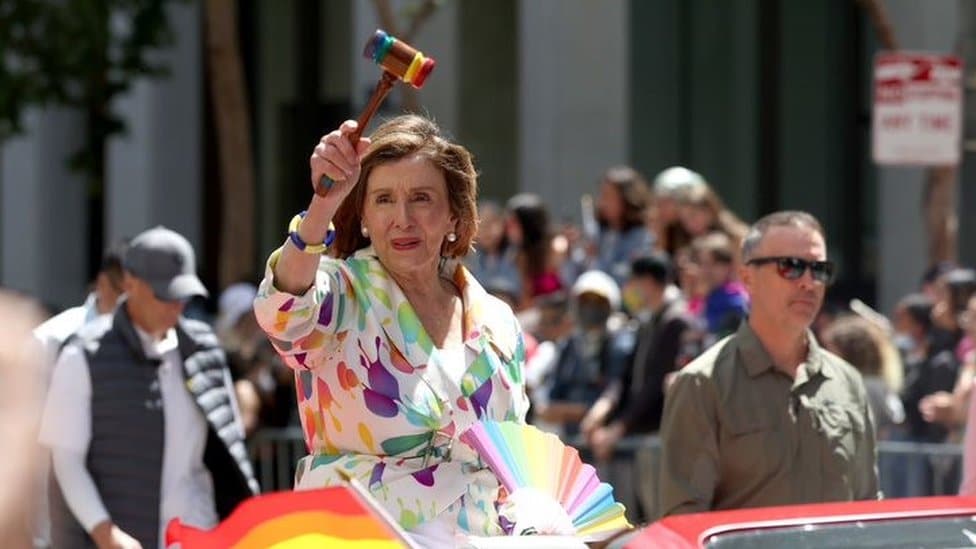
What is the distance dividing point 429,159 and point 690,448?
1875 millimetres

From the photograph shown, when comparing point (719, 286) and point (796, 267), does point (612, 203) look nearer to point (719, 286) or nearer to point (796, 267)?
point (719, 286)

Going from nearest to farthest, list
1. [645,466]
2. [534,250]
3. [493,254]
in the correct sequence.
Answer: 1. [645,466]
2. [534,250]
3. [493,254]

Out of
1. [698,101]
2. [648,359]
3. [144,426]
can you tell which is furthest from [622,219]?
[698,101]

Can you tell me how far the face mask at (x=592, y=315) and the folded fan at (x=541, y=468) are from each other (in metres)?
7.22

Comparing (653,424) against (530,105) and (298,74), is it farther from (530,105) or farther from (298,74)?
(298,74)

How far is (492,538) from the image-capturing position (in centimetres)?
506

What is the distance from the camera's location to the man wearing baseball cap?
8078mm

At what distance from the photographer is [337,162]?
5148 mm

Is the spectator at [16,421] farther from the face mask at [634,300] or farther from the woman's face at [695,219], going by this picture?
the woman's face at [695,219]

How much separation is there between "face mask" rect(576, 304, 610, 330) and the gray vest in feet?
14.5

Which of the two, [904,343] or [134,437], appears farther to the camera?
[904,343]

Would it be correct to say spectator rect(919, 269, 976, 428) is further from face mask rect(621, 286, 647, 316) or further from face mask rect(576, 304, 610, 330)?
face mask rect(576, 304, 610, 330)

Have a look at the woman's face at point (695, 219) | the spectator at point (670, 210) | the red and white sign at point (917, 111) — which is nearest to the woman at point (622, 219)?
the spectator at point (670, 210)

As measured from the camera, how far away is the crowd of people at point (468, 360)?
17.9 feet
